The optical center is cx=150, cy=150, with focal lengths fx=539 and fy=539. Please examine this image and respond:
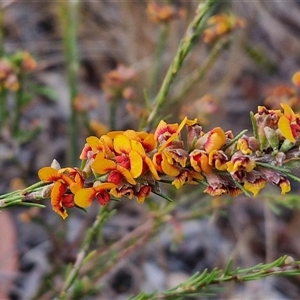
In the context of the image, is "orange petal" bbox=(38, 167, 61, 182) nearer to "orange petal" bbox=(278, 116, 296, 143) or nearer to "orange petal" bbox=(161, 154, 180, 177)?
"orange petal" bbox=(161, 154, 180, 177)

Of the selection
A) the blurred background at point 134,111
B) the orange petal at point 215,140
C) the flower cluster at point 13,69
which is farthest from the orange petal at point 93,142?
the flower cluster at point 13,69

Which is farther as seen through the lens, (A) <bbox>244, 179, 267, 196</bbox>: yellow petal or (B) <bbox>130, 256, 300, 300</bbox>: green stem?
(B) <bbox>130, 256, 300, 300</bbox>: green stem

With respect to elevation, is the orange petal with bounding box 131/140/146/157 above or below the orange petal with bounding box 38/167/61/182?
below

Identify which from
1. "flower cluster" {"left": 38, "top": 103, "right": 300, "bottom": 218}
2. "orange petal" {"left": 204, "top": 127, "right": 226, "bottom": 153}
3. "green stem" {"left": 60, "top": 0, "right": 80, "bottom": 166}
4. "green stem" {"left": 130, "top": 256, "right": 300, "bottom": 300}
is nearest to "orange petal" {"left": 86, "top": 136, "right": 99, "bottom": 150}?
"flower cluster" {"left": 38, "top": 103, "right": 300, "bottom": 218}

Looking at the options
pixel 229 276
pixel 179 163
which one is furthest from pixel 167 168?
pixel 229 276

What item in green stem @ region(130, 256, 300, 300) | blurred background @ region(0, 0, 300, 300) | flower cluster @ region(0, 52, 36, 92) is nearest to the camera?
green stem @ region(130, 256, 300, 300)

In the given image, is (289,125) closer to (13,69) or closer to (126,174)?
(126,174)

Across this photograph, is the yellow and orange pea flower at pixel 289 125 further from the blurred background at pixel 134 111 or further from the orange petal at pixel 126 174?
the blurred background at pixel 134 111

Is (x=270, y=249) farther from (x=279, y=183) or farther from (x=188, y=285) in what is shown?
(x=279, y=183)
